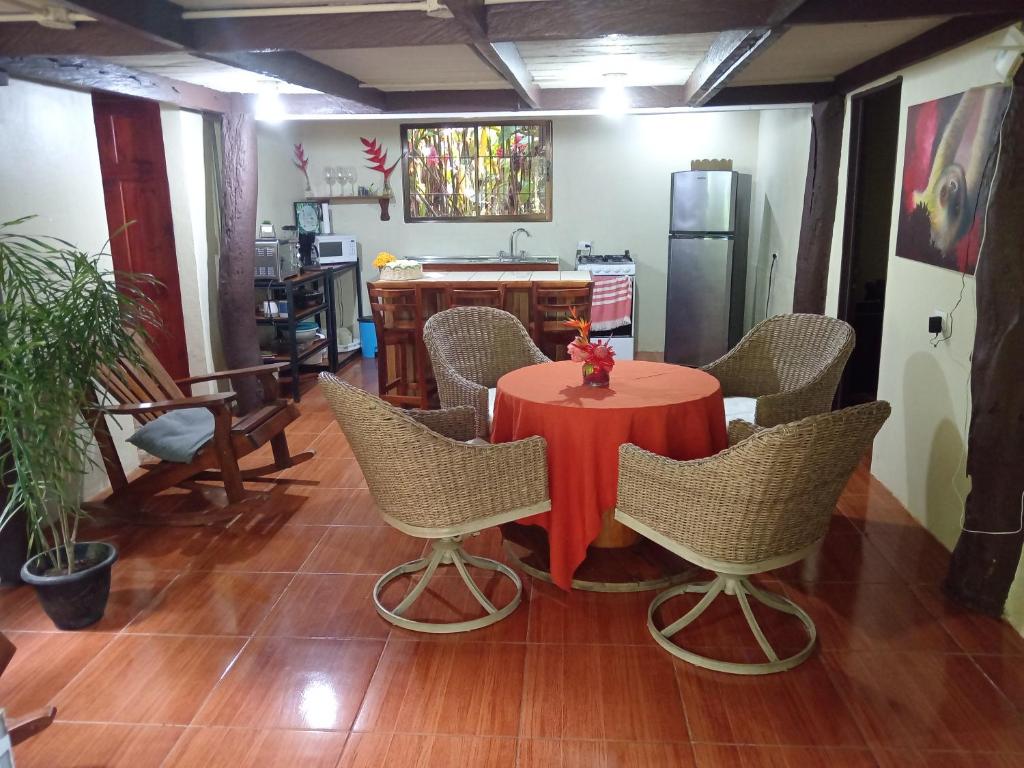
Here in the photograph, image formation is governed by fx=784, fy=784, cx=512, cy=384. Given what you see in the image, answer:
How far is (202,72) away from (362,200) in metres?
3.24

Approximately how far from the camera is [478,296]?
16.3 ft

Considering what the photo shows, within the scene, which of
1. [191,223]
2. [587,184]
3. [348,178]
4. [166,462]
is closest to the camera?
[166,462]

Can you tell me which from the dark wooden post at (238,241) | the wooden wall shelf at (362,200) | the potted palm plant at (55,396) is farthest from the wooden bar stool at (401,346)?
the wooden wall shelf at (362,200)

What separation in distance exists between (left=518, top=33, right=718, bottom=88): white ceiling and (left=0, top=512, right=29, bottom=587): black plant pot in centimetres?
293

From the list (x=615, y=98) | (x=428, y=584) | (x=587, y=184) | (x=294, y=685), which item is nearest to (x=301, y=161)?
(x=587, y=184)

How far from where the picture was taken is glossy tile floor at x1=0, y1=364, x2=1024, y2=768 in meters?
2.23

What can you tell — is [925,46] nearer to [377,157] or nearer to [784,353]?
[784,353]

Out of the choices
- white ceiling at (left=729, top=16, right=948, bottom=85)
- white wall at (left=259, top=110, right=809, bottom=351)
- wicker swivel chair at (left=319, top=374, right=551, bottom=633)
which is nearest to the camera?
wicker swivel chair at (left=319, top=374, right=551, bottom=633)

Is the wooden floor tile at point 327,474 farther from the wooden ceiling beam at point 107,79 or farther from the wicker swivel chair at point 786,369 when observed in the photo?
the wooden ceiling beam at point 107,79

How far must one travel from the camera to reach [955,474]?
325cm

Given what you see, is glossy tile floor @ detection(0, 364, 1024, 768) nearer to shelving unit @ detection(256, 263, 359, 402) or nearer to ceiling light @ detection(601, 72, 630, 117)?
shelving unit @ detection(256, 263, 359, 402)

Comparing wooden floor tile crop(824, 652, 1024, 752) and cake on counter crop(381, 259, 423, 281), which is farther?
cake on counter crop(381, 259, 423, 281)

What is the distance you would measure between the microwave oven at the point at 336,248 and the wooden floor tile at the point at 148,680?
461cm

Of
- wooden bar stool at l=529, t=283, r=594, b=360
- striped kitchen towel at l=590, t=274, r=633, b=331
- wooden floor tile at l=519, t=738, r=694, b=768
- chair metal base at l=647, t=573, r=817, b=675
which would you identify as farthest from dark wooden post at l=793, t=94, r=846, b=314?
wooden floor tile at l=519, t=738, r=694, b=768
